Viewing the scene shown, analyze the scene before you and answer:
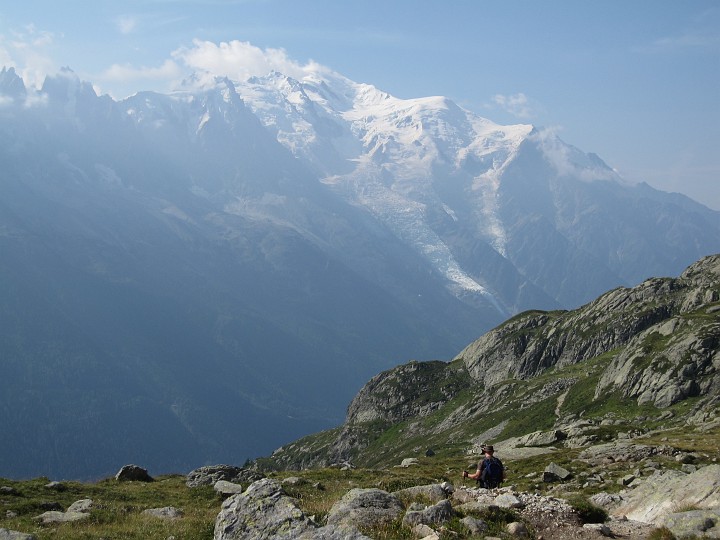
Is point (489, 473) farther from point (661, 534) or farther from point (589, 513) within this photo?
point (661, 534)

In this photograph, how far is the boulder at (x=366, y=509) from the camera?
2280 cm

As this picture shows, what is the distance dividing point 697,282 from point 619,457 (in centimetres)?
13167

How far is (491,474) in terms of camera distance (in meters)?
31.4

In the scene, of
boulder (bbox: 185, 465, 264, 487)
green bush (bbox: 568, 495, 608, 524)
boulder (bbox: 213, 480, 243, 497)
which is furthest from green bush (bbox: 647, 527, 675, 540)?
boulder (bbox: 185, 465, 264, 487)

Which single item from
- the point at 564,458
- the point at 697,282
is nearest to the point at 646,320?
the point at 697,282

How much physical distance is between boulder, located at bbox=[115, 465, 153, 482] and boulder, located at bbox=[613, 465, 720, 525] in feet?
130

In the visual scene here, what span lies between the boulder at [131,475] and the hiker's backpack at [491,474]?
33.9 m

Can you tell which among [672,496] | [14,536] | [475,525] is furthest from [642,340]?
[14,536]

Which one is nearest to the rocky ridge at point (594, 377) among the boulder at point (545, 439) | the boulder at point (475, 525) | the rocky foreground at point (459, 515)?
the boulder at point (545, 439)

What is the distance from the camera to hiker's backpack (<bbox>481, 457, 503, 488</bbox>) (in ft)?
103

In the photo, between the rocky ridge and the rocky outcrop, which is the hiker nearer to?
the rocky ridge

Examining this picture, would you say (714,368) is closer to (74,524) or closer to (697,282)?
(697,282)

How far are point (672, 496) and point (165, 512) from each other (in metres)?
24.5

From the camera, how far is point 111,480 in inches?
2076
